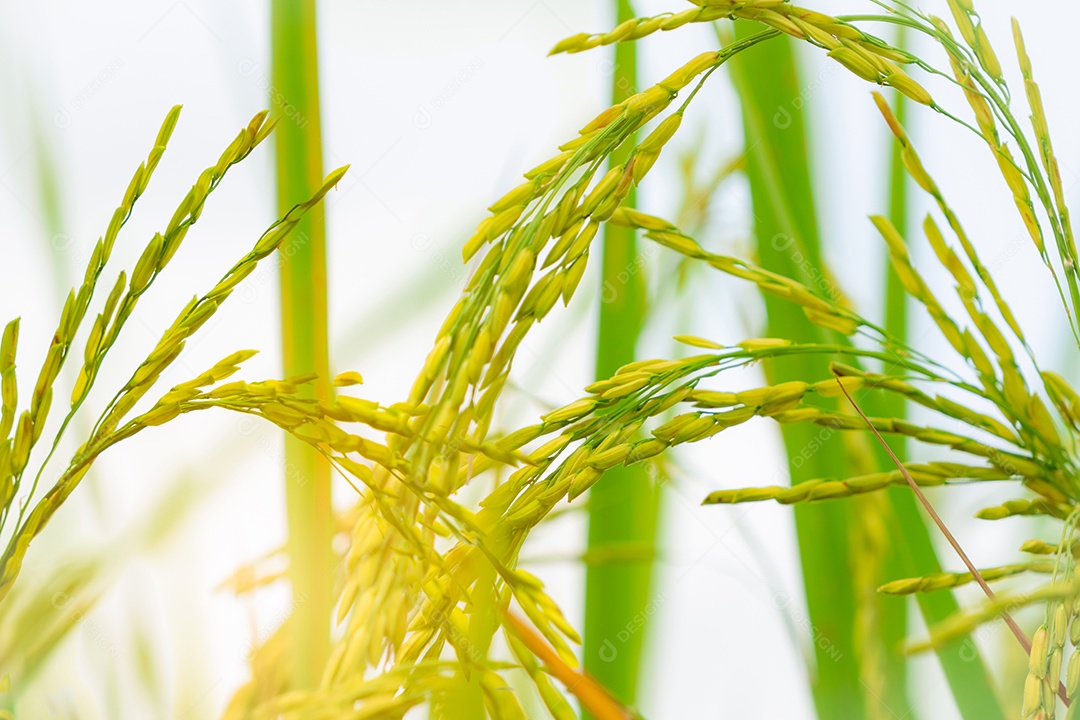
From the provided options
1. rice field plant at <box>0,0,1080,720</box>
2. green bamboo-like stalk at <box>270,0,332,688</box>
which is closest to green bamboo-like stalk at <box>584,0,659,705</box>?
rice field plant at <box>0,0,1080,720</box>

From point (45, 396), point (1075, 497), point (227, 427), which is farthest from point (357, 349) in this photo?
point (1075, 497)

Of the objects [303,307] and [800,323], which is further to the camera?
[800,323]

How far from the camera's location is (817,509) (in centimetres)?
52

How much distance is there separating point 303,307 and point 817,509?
1.12 feet

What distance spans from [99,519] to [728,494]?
469 mm

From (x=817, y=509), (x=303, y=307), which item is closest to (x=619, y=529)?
(x=817, y=509)

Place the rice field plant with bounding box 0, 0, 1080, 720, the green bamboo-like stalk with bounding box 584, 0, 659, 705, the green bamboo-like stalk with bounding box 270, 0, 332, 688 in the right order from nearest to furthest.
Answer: the rice field plant with bounding box 0, 0, 1080, 720, the green bamboo-like stalk with bounding box 270, 0, 332, 688, the green bamboo-like stalk with bounding box 584, 0, 659, 705


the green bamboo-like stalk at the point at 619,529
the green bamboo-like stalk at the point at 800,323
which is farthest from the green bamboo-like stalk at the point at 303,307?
the green bamboo-like stalk at the point at 800,323

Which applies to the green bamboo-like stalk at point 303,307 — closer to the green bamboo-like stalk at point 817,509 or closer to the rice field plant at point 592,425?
the rice field plant at point 592,425

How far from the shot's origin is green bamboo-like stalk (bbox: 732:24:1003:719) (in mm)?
506

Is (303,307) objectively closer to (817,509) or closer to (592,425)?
(592,425)

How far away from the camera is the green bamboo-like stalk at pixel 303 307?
0.38 m

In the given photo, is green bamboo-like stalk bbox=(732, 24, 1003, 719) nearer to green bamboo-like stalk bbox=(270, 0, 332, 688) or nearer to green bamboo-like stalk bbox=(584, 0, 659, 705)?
green bamboo-like stalk bbox=(584, 0, 659, 705)

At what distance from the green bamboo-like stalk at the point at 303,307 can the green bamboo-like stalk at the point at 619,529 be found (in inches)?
6.8
